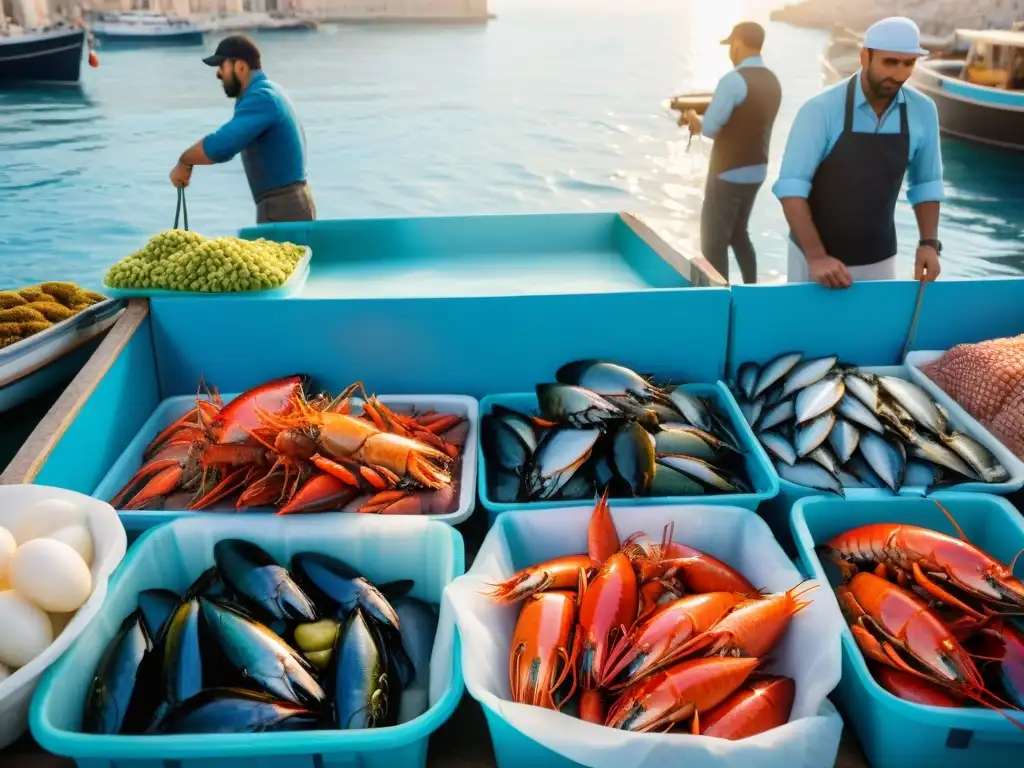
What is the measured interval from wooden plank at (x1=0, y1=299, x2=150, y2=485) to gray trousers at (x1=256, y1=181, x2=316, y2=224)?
6.56 ft

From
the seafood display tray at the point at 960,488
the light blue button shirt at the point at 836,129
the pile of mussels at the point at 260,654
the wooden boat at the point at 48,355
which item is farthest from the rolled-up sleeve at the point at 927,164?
the wooden boat at the point at 48,355

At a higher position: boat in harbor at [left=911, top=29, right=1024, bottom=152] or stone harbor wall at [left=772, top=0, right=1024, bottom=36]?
stone harbor wall at [left=772, top=0, right=1024, bottom=36]

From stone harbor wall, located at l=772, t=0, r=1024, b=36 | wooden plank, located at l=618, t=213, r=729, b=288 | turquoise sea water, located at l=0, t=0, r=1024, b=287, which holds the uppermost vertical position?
stone harbor wall, located at l=772, t=0, r=1024, b=36

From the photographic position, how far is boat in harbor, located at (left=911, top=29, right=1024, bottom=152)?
13.2m

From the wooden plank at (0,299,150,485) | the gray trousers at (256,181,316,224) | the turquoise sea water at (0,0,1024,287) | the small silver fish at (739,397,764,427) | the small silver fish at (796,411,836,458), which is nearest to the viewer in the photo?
the wooden plank at (0,299,150,485)

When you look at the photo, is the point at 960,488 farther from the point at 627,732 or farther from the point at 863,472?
the point at 627,732

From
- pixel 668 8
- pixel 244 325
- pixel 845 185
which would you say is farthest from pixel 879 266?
pixel 668 8

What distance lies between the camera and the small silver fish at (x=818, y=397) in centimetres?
229

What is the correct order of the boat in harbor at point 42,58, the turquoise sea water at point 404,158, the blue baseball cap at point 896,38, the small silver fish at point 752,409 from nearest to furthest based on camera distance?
the small silver fish at point 752,409
the blue baseball cap at point 896,38
the turquoise sea water at point 404,158
the boat in harbor at point 42,58

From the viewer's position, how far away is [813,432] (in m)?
2.23

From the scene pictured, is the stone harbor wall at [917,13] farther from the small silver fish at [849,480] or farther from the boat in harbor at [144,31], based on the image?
the small silver fish at [849,480]

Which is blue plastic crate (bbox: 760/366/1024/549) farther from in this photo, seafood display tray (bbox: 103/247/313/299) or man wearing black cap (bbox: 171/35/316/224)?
man wearing black cap (bbox: 171/35/316/224)

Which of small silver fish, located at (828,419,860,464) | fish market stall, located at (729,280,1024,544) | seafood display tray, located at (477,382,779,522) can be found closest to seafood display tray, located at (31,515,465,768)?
seafood display tray, located at (477,382,779,522)

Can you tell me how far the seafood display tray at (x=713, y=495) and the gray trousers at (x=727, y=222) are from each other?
3216 millimetres
